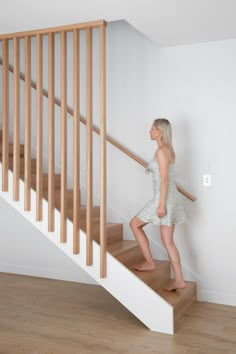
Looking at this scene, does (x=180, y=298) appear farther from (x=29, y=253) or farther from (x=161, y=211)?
(x=29, y=253)

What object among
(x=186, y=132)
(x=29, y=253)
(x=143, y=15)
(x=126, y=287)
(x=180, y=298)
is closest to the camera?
(x=143, y=15)

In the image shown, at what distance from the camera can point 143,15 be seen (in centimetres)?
314

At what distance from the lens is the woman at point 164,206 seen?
11.2 feet

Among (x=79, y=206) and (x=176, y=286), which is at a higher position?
(x=79, y=206)

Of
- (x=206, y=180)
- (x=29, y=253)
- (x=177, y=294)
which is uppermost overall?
(x=206, y=180)

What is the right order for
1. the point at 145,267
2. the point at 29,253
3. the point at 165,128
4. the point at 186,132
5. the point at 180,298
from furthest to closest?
the point at 29,253, the point at 186,132, the point at 145,267, the point at 165,128, the point at 180,298

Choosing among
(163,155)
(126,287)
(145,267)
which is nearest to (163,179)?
(163,155)

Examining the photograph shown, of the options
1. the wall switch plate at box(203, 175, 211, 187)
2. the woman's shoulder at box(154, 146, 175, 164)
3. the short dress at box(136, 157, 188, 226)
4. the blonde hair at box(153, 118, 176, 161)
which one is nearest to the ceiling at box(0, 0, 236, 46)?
the blonde hair at box(153, 118, 176, 161)

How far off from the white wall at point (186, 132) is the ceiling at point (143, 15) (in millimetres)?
419

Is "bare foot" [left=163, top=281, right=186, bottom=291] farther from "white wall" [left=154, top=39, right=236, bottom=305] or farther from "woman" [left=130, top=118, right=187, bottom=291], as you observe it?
"white wall" [left=154, top=39, right=236, bottom=305]

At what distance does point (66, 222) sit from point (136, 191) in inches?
40.5

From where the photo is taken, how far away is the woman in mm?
3414

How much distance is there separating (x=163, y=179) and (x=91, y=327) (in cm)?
135

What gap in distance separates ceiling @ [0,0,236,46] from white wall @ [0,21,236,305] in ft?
1.37
